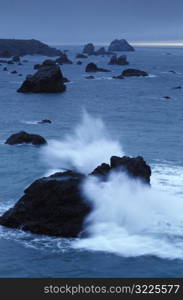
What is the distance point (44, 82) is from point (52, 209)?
8376 centimetres

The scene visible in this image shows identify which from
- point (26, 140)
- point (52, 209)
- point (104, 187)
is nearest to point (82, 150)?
point (26, 140)

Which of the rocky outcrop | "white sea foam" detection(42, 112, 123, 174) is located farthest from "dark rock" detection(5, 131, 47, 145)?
the rocky outcrop

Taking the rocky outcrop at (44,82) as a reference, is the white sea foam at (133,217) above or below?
below

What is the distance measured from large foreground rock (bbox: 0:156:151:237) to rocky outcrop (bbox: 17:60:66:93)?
8034 cm

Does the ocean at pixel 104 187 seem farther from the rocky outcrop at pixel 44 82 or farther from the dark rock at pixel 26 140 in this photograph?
the rocky outcrop at pixel 44 82

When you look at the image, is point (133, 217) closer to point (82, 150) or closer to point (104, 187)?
point (104, 187)

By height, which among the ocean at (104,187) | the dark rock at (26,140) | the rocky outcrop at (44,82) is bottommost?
the ocean at (104,187)

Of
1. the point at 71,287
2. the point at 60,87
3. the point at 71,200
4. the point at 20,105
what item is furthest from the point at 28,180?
the point at 60,87

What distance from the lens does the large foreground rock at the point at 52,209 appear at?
30.7m

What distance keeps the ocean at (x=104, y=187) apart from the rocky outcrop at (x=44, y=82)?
529 inches

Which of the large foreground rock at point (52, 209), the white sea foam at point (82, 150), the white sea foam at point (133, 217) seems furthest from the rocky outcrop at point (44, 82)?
the large foreground rock at point (52, 209)

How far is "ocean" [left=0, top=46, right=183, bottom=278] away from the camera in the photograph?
90.0 ft

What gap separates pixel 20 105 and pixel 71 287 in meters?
73.6

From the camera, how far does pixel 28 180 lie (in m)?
42.2
